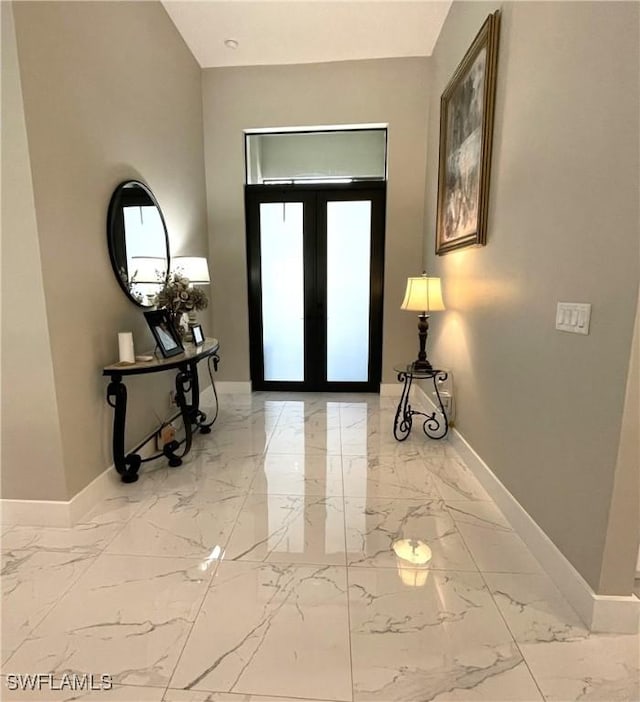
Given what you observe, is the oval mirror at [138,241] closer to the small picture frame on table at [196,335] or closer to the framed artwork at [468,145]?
the small picture frame on table at [196,335]

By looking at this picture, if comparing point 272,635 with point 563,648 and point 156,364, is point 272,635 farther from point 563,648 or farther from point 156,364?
point 156,364

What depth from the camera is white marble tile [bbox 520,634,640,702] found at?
1.21m

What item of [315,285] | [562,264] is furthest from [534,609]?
[315,285]

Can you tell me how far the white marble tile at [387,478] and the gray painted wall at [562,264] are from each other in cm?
44

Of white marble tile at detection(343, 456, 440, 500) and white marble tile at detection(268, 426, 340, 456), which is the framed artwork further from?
white marble tile at detection(268, 426, 340, 456)

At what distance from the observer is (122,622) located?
1.45 metres

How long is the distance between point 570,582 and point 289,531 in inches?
49.8

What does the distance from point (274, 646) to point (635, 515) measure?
137 centimetres

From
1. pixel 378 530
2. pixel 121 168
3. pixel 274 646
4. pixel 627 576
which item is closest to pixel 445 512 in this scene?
pixel 378 530

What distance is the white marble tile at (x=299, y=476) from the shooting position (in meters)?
2.40

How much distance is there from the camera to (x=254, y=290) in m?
4.42

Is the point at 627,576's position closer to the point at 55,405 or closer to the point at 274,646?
the point at 274,646

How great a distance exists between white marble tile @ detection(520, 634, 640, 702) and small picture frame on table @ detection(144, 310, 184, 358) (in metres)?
2.41
